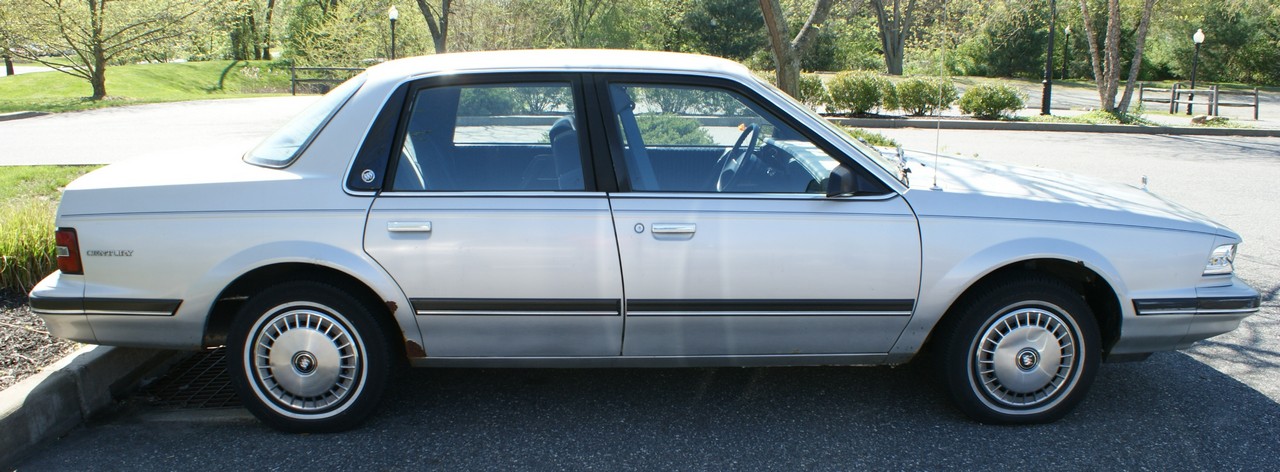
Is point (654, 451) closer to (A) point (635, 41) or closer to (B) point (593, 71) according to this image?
(B) point (593, 71)

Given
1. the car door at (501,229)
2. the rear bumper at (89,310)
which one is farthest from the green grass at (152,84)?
the car door at (501,229)

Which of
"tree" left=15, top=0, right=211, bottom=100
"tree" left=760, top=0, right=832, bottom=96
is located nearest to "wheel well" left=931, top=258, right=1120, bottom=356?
"tree" left=760, top=0, right=832, bottom=96

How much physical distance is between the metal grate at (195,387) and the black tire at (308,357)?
1.58 ft

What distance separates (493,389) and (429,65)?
1540mm

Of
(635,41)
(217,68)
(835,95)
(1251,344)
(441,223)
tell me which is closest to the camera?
(441,223)

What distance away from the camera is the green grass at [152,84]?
2577cm

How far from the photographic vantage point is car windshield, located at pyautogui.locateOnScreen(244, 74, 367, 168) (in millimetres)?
3811

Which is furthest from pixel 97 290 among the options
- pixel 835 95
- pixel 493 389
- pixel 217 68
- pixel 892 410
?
pixel 217 68

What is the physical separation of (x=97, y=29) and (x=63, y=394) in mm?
25778

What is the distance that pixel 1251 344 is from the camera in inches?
199

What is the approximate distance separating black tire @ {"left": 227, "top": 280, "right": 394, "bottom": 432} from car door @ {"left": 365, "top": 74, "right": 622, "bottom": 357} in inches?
9.6

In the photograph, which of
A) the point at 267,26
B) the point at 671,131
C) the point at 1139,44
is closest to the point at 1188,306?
the point at 671,131

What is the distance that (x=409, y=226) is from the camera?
3.64 meters

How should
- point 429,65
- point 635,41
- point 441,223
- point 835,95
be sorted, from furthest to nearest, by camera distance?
1. point 635,41
2. point 835,95
3. point 429,65
4. point 441,223
